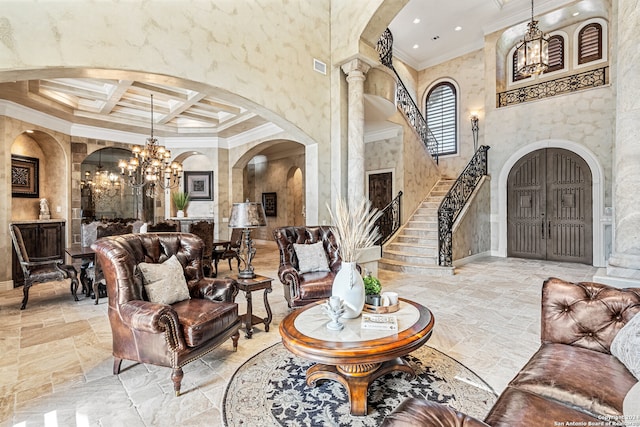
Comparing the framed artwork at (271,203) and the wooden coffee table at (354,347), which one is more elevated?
the framed artwork at (271,203)

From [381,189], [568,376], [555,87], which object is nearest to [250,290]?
[568,376]

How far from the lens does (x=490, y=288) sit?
17.0 ft

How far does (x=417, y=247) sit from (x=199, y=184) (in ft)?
21.5

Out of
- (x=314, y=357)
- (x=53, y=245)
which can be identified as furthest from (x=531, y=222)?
(x=53, y=245)

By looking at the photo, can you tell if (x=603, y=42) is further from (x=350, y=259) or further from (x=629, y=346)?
(x=350, y=259)

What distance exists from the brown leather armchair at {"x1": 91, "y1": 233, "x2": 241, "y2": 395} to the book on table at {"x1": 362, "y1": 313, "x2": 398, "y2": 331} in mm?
1234

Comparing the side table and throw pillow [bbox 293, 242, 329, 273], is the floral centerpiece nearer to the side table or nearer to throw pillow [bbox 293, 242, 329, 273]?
the side table

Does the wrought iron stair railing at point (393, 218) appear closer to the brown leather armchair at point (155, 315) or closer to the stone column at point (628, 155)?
the stone column at point (628, 155)

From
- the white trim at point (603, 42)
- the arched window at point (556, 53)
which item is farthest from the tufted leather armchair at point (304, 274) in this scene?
the white trim at point (603, 42)

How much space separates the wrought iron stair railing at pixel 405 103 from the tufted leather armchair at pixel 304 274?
14.8 ft

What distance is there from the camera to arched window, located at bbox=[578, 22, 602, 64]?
7482 mm

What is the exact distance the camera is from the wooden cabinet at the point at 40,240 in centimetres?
559

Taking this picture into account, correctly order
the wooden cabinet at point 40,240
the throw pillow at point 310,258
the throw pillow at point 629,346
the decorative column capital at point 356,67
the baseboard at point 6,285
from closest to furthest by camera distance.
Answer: the throw pillow at point 629,346 → the throw pillow at point 310,258 → the decorative column capital at point 356,67 → the baseboard at point 6,285 → the wooden cabinet at point 40,240

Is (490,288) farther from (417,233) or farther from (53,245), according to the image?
(53,245)
